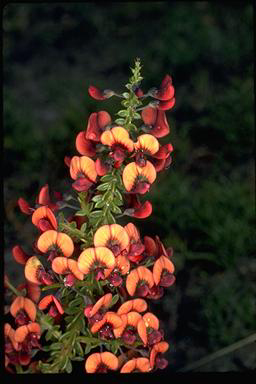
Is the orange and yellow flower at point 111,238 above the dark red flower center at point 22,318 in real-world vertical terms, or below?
above

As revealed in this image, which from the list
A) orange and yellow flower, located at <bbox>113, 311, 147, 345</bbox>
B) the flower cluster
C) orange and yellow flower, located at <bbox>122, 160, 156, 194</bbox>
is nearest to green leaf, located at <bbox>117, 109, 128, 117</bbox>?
the flower cluster

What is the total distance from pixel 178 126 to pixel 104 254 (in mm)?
2743

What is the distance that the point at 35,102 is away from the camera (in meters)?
4.44

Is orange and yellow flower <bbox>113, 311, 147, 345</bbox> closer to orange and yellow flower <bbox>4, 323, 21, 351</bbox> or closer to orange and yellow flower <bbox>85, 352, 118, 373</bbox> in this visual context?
orange and yellow flower <bbox>85, 352, 118, 373</bbox>

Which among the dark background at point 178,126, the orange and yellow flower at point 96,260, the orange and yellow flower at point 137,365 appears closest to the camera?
the orange and yellow flower at point 96,260

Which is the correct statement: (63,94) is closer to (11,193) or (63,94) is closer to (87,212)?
(11,193)

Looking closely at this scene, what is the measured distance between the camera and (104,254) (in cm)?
143

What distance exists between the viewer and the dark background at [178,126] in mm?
2963

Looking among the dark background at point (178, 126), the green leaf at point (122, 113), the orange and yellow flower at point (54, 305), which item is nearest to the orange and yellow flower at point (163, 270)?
the orange and yellow flower at point (54, 305)

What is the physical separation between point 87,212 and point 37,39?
3594mm

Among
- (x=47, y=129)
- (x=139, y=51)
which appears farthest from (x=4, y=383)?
(x=139, y=51)

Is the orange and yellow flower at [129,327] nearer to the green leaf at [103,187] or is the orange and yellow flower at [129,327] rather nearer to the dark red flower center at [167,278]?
the dark red flower center at [167,278]

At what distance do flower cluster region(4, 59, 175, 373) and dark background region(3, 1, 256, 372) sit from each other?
1079mm

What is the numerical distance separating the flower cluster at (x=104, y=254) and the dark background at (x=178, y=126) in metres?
1.08
